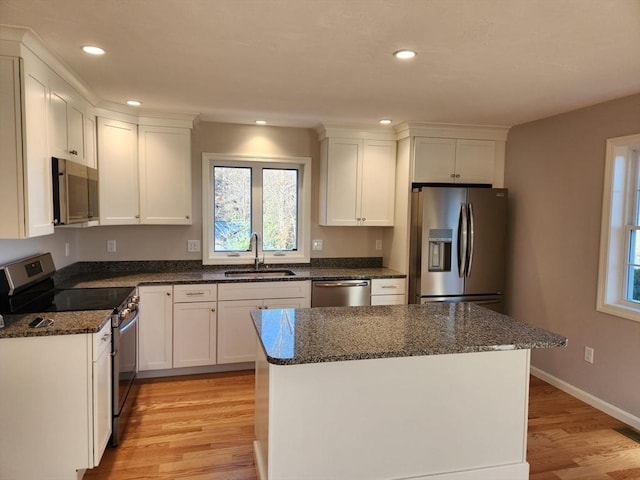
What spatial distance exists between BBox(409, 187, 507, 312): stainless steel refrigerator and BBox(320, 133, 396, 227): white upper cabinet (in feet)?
1.29

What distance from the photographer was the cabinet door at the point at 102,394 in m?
2.28

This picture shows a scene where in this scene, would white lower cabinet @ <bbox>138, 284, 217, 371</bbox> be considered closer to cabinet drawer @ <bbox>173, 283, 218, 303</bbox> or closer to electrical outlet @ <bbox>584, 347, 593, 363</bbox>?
cabinet drawer @ <bbox>173, 283, 218, 303</bbox>

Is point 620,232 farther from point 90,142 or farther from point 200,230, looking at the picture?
point 90,142

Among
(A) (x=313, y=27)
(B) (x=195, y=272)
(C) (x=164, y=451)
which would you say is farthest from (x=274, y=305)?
(A) (x=313, y=27)

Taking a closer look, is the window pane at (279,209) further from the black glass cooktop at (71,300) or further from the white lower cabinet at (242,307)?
the black glass cooktop at (71,300)

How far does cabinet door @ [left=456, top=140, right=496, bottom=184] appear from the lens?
165 inches

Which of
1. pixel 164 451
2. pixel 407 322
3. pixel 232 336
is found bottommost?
pixel 164 451

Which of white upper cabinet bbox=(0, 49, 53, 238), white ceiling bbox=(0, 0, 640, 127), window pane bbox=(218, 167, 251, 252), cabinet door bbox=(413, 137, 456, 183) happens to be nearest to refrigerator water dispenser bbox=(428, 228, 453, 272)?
cabinet door bbox=(413, 137, 456, 183)

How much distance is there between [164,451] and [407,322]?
168 centimetres

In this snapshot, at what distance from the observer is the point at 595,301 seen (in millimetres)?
3311

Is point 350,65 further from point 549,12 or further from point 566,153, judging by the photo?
point 566,153

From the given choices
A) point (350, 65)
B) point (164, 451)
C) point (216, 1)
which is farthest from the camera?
Result: point (164, 451)

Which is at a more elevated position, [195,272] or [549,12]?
[549,12]

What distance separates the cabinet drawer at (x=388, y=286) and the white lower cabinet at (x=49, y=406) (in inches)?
98.2
